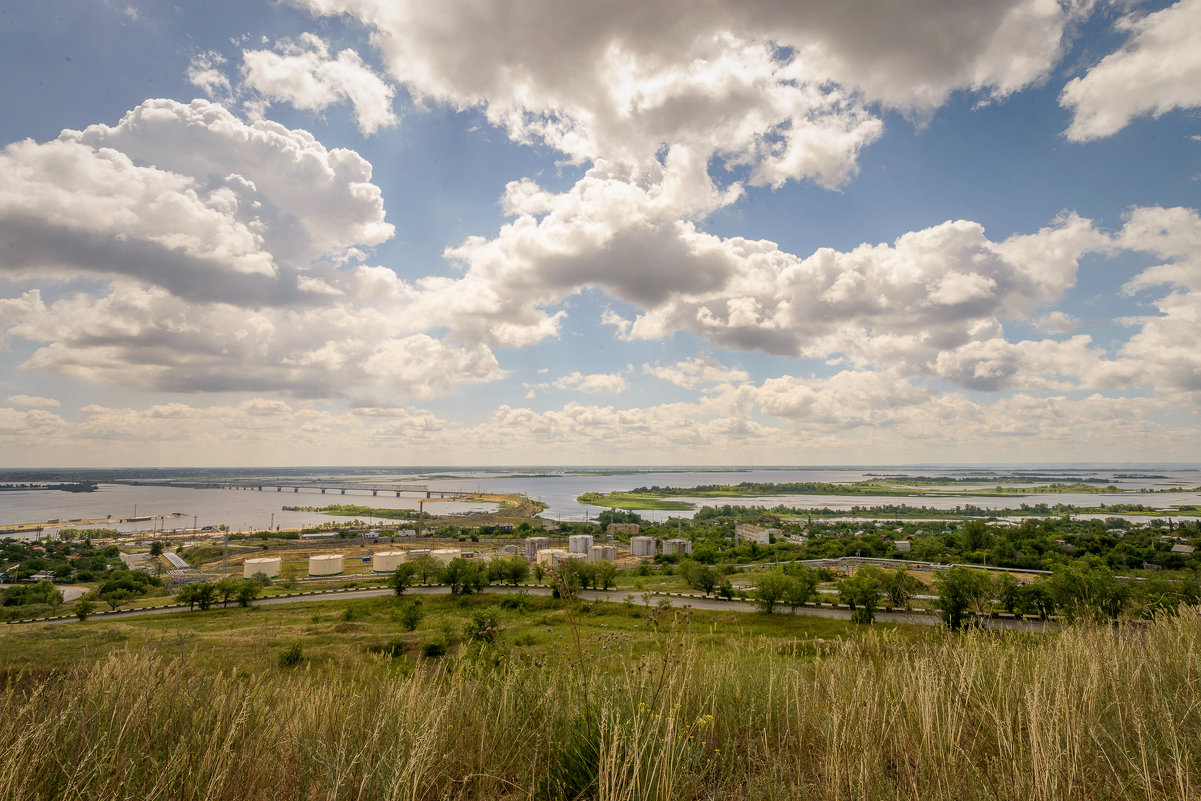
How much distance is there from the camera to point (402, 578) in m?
48.0

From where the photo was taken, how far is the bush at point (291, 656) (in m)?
22.5

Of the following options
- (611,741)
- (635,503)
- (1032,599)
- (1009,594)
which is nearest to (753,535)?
(1009,594)

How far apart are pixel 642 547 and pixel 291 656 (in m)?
60.6

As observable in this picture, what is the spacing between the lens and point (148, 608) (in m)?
43.3

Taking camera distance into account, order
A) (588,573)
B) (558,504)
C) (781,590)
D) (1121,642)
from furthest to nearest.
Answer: (558,504), (588,573), (781,590), (1121,642)

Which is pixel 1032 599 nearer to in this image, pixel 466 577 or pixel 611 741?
pixel 466 577

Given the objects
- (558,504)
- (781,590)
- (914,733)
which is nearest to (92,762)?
(914,733)

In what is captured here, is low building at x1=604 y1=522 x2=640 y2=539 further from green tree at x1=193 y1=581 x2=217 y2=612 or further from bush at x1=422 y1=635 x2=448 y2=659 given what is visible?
bush at x1=422 y1=635 x2=448 y2=659

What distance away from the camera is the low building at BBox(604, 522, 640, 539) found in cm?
9505

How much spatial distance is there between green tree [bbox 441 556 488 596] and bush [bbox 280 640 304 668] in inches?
979

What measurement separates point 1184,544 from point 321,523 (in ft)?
479

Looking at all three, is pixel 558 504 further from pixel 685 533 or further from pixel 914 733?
pixel 914 733

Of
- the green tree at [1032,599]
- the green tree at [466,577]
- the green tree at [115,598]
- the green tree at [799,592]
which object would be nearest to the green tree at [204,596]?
the green tree at [115,598]

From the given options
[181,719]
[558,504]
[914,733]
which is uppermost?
[181,719]
